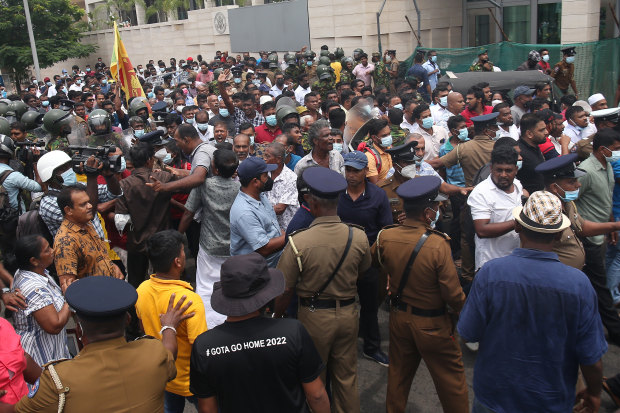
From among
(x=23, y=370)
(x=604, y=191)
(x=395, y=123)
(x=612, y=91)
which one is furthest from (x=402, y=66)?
(x=23, y=370)

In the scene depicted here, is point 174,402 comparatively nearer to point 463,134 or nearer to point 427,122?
point 463,134

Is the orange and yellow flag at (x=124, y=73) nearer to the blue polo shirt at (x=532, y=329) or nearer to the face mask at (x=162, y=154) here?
the face mask at (x=162, y=154)

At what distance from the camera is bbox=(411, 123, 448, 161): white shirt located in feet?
23.7

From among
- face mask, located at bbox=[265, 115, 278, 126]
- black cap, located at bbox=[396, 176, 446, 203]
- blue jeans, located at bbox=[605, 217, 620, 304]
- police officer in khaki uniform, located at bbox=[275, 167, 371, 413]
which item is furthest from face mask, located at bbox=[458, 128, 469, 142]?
police officer in khaki uniform, located at bbox=[275, 167, 371, 413]

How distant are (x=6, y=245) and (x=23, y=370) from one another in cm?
314

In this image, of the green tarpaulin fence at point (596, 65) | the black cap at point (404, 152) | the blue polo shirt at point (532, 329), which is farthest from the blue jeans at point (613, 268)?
the green tarpaulin fence at point (596, 65)

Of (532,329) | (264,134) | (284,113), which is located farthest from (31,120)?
(532,329)

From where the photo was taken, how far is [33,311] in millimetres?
3588

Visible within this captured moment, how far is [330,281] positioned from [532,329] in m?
1.30

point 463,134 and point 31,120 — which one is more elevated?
point 31,120

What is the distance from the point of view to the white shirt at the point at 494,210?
4.56 metres

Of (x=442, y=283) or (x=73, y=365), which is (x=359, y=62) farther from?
(x=73, y=365)

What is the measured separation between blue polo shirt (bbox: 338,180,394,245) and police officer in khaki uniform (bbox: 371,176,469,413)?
810mm

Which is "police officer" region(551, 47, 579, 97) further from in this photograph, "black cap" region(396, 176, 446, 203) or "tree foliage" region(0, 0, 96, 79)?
"tree foliage" region(0, 0, 96, 79)
